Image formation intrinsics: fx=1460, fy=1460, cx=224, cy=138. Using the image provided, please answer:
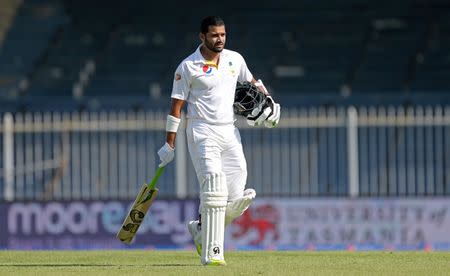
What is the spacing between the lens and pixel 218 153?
11305 mm

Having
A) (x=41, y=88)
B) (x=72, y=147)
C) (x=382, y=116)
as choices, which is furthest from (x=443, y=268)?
(x=41, y=88)

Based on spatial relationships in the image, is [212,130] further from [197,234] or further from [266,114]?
[197,234]

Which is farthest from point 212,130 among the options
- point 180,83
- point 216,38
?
point 216,38

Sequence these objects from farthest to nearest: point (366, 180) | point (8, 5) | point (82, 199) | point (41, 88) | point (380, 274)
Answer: point (8, 5) < point (41, 88) < point (366, 180) < point (82, 199) < point (380, 274)

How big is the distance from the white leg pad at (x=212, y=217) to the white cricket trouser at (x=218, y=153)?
4.0 inches

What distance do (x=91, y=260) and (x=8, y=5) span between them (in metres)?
18.1

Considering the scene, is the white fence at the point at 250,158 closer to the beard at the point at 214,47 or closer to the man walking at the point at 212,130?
the man walking at the point at 212,130

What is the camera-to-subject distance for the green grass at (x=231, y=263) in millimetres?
10703

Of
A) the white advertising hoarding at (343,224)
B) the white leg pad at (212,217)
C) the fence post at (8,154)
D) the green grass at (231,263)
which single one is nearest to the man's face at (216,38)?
the white leg pad at (212,217)

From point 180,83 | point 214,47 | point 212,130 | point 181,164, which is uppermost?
point 214,47

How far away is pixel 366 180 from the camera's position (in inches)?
808

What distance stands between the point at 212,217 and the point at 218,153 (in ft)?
1.78

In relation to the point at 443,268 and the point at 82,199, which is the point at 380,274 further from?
the point at 82,199

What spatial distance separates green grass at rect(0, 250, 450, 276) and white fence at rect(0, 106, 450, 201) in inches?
250
